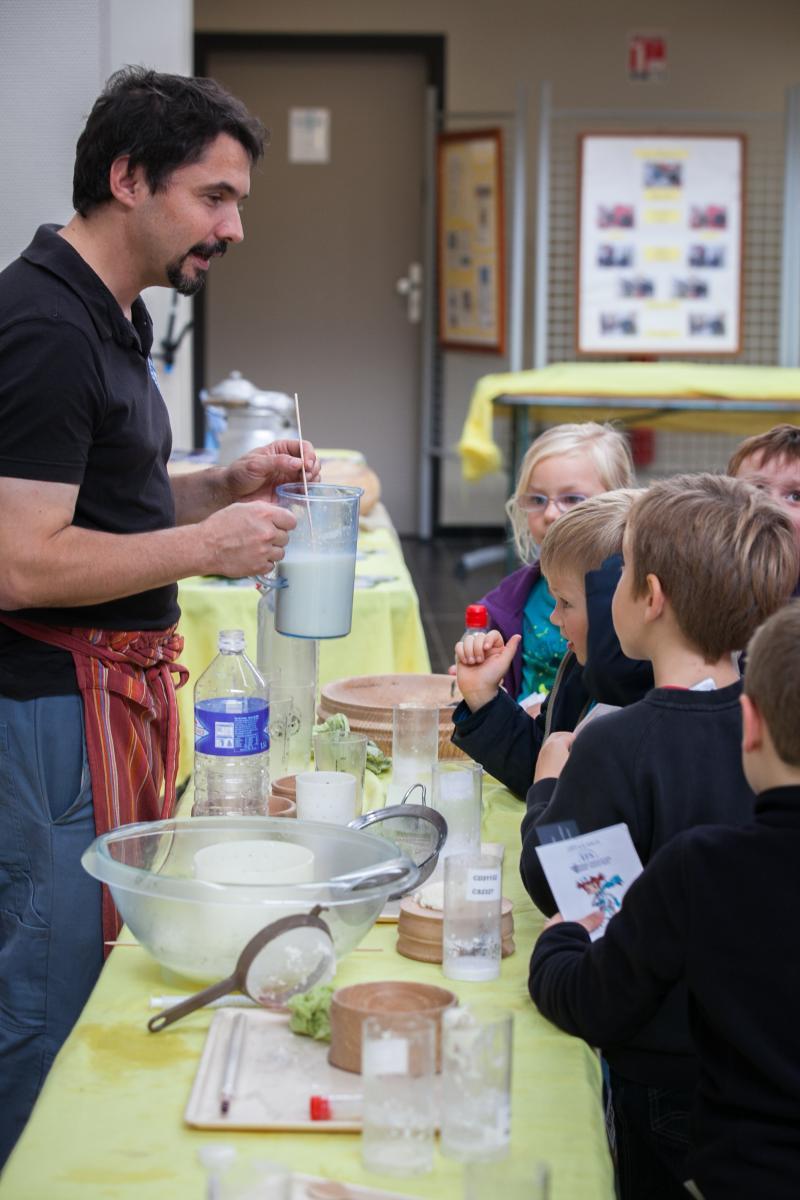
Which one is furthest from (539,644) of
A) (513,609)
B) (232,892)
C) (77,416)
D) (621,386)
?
(621,386)

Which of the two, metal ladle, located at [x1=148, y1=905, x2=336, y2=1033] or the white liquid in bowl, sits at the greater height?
the white liquid in bowl

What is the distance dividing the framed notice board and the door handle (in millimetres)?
312

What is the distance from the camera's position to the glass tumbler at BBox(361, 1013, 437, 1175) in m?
1.06

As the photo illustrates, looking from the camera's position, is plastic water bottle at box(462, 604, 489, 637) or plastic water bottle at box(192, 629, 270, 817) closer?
plastic water bottle at box(192, 629, 270, 817)

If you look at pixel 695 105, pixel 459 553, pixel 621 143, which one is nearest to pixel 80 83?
pixel 621 143

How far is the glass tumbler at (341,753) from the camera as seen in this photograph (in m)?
1.92

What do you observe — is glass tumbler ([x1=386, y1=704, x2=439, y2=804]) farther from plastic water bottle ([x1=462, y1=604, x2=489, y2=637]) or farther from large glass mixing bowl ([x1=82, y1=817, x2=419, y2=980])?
large glass mixing bowl ([x1=82, y1=817, x2=419, y2=980])

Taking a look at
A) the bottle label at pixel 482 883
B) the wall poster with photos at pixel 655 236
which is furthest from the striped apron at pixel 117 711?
the wall poster with photos at pixel 655 236

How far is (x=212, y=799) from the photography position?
1.87 meters

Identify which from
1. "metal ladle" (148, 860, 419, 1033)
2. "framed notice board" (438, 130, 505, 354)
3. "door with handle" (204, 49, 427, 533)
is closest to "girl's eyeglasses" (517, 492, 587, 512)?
"metal ladle" (148, 860, 419, 1033)

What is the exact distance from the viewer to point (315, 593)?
1.95 m

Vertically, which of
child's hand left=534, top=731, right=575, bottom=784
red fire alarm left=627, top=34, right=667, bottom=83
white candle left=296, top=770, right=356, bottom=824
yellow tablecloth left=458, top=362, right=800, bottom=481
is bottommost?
white candle left=296, top=770, right=356, bottom=824

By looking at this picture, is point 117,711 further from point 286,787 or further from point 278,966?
point 278,966

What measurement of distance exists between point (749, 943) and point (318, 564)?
0.93m
